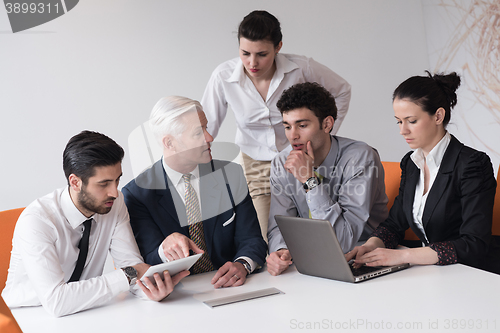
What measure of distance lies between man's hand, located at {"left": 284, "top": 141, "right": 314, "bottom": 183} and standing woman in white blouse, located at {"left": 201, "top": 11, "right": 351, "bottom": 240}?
64 cm

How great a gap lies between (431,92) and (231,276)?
102 centimetres

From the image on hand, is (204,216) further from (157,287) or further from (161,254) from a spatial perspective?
(157,287)

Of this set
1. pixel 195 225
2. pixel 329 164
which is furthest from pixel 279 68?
pixel 195 225

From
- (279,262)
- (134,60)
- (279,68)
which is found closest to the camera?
(279,262)

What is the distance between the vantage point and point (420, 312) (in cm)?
115

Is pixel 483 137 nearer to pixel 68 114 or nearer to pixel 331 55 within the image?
pixel 331 55

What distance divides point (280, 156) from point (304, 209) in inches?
10.6

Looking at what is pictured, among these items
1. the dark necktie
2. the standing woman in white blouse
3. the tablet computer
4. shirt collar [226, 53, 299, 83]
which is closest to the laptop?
the tablet computer

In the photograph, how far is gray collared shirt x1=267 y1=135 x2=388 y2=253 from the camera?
185cm

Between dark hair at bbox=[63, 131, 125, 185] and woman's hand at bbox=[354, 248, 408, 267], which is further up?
dark hair at bbox=[63, 131, 125, 185]

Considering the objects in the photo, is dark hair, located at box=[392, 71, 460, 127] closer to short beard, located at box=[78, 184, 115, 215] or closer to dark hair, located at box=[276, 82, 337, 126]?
dark hair, located at box=[276, 82, 337, 126]

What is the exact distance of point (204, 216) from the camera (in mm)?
1818

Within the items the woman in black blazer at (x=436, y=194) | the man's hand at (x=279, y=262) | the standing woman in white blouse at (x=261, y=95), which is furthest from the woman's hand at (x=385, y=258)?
the standing woman in white blouse at (x=261, y=95)

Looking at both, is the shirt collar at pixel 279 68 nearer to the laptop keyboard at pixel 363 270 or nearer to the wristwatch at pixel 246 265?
the wristwatch at pixel 246 265
